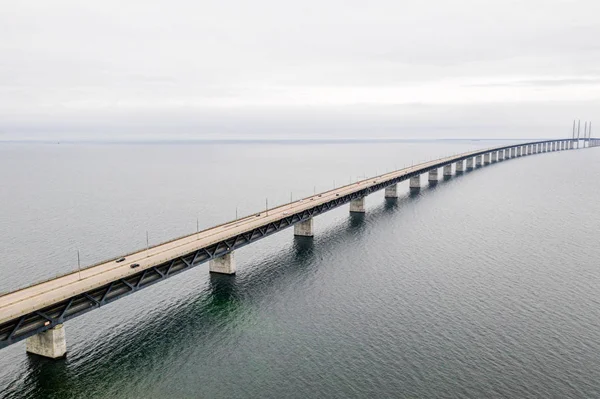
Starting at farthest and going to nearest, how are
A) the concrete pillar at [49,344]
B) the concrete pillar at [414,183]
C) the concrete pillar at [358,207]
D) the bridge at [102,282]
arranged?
1. the concrete pillar at [414,183]
2. the concrete pillar at [358,207]
3. the concrete pillar at [49,344]
4. the bridge at [102,282]

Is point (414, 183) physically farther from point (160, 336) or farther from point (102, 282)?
point (102, 282)

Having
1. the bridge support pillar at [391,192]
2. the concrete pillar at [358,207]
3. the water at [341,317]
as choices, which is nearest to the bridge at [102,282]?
the water at [341,317]

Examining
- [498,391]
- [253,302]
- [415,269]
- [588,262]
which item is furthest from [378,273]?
[588,262]

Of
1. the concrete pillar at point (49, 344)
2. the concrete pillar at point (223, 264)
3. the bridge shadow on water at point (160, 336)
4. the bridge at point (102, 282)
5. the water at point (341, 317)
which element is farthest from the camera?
the concrete pillar at point (223, 264)

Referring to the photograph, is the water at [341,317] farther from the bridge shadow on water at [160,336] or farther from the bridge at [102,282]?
the bridge at [102,282]

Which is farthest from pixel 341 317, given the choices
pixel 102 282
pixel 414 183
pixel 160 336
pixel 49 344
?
pixel 414 183

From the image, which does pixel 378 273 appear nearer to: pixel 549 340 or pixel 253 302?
pixel 253 302

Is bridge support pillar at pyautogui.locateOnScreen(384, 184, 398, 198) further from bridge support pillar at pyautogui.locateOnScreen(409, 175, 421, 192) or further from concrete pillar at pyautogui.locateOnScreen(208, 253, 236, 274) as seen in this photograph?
concrete pillar at pyautogui.locateOnScreen(208, 253, 236, 274)
